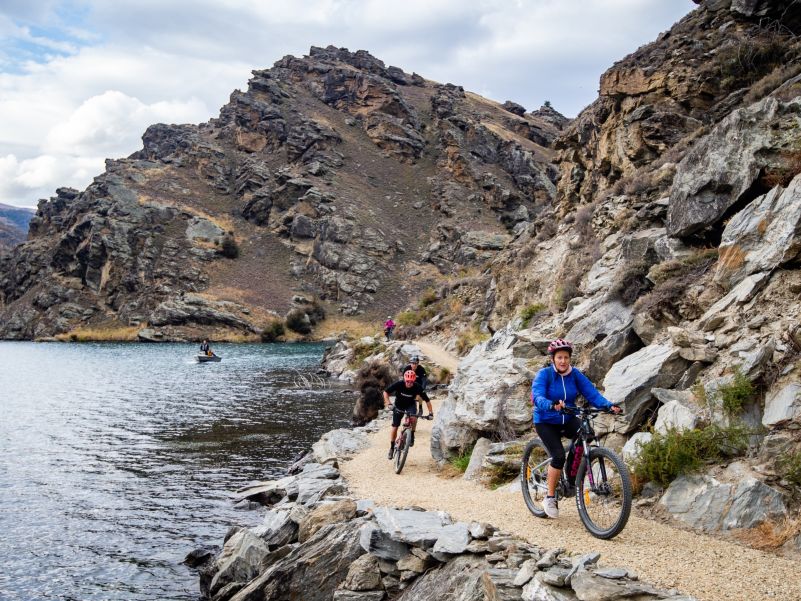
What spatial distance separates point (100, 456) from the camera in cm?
1834

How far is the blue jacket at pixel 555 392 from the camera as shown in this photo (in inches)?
262

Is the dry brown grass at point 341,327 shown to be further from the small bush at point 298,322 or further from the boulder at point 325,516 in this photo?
the boulder at point 325,516

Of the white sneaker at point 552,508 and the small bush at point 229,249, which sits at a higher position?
the small bush at point 229,249

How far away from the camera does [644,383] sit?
842cm

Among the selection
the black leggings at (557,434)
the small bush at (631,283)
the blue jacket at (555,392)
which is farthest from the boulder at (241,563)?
the small bush at (631,283)

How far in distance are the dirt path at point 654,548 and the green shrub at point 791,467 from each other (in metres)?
0.91

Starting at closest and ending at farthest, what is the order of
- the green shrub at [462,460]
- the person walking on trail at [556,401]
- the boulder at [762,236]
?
the person walking on trail at [556,401]
the boulder at [762,236]
the green shrub at [462,460]

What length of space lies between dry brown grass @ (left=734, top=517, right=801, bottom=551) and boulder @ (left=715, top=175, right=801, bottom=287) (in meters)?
4.21

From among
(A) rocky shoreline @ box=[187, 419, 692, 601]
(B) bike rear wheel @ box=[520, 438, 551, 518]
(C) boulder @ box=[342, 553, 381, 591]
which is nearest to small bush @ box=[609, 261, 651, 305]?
(B) bike rear wheel @ box=[520, 438, 551, 518]

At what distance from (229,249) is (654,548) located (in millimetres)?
87380

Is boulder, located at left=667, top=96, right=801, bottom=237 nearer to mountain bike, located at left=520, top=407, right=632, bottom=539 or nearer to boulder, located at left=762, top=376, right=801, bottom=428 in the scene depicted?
boulder, located at left=762, top=376, right=801, bottom=428

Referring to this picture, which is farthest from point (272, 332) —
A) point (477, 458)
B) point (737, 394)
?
point (737, 394)

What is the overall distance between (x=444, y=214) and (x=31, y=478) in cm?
8757

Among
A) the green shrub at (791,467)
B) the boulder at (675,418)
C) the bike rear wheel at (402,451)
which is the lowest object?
the bike rear wheel at (402,451)
